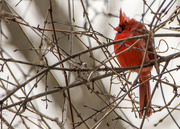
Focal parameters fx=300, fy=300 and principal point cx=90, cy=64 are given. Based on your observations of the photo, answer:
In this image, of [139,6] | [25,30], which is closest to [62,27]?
[25,30]

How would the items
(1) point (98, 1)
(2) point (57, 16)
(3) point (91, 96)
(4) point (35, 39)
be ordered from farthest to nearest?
1. (3) point (91, 96)
2. (4) point (35, 39)
3. (2) point (57, 16)
4. (1) point (98, 1)

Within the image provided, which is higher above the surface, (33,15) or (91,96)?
(33,15)

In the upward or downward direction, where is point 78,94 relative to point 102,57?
downward

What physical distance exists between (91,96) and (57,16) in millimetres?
935

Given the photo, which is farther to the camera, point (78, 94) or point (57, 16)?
point (78, 94)

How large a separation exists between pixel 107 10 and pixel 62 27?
418 millimetres

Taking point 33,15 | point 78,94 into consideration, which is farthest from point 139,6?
point 78,94

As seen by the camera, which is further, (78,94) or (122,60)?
(78,94)

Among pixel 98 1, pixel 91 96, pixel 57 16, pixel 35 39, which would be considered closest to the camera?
pixel 98 1

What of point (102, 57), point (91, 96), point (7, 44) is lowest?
point (91, 96)

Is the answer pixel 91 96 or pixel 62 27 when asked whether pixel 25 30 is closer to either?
pixel 62 27

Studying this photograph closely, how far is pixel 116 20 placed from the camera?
2.80 m

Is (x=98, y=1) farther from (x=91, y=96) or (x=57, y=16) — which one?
(x=91, y=96)

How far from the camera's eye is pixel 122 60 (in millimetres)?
2523
